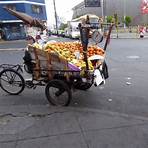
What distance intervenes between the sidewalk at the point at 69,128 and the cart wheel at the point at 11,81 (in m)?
0.94

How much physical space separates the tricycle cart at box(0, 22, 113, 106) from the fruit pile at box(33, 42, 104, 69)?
170 millimetres

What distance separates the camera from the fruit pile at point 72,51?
238 inches

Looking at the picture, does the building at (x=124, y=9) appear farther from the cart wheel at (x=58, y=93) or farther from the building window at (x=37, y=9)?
the cart wheel at (x=58, y=93)

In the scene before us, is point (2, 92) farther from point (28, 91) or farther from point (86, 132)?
point (86, 132)

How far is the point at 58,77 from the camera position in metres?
6.24

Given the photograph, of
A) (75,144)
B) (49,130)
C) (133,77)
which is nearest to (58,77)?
(49,130)

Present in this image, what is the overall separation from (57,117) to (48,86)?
2.90ft

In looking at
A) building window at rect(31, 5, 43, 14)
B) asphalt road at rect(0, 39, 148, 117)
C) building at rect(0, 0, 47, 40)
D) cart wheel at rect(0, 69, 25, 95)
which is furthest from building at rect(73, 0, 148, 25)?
cart wheel at rect(0, 69, 25, 95)

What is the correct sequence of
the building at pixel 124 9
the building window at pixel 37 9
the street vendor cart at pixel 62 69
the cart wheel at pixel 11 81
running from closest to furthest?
1. the street vendor cart at pixel 62 69
2. the cart wheel at pixel 11 81
3. the building window at pixel 37 9
4. the building at pixel 124 9

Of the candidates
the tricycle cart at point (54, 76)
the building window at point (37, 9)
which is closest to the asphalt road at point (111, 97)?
the tricycle cart at point (54, 76)

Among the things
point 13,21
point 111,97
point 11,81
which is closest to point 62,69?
point 111,97

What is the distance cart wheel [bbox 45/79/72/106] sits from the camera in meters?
5.98

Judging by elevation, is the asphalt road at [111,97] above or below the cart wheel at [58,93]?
below

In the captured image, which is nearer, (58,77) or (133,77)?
(58,77)
